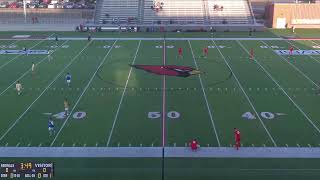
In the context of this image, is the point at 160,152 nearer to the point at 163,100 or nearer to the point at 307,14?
the point at 163,100

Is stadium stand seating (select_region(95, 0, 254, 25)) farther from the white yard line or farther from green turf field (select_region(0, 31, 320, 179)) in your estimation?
the white yard line

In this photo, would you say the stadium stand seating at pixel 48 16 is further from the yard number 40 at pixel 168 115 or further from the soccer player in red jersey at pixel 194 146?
the soccer player in red jersey at pixel 194 146

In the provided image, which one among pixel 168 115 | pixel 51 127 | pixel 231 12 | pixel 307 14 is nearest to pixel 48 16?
pixel 231 12

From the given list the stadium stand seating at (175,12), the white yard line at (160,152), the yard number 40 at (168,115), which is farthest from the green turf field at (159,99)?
the stadium stand seating at (175,12)

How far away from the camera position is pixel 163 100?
1948 centimetres

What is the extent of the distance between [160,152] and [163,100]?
532 centimetres

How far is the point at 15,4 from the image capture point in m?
56.7

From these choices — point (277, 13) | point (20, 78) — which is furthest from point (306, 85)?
point (277, 13)

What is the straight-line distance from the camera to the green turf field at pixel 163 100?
1546 centimetres

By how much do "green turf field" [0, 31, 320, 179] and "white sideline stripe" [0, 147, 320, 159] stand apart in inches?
12.9
